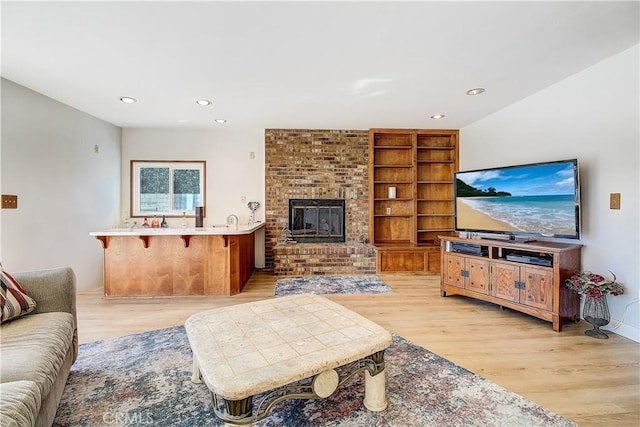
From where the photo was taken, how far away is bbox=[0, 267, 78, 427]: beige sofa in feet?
3.34

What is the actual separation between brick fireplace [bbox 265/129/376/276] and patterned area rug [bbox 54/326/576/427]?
2.76m

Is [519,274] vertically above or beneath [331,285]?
above

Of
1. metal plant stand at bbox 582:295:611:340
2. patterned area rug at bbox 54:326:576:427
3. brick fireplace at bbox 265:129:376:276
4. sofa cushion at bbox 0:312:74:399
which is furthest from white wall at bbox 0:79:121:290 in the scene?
metal plant stand at bbox 582:295:611:340

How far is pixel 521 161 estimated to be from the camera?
3.35m

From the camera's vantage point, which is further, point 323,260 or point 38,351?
point 323,260

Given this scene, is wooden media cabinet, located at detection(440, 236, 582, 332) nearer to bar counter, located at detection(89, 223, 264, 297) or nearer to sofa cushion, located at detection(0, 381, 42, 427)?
bar counter, located at detection(89, 223, 264, 297)

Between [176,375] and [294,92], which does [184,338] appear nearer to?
[176,375]

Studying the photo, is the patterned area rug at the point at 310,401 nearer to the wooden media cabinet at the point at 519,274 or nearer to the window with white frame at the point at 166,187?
the wooden media cabinet at the point at 519,274

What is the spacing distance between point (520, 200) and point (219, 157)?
13.8 ft

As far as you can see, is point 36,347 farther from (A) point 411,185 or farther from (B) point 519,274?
(A) point 411,185

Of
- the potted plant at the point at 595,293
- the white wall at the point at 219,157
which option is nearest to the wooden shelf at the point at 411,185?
the white wall at the point at 219,157

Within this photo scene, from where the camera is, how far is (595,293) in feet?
7.45

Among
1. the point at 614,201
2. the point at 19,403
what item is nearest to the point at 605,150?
the point at 614,201

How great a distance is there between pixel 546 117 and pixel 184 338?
411 centimetres
